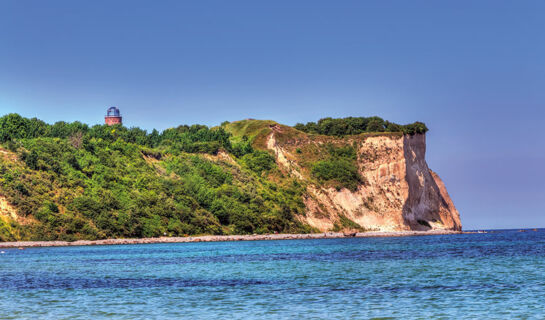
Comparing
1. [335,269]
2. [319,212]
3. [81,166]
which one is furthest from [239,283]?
[319,212]

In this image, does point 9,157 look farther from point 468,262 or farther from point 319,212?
point 468,262

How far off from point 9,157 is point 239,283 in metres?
75.7

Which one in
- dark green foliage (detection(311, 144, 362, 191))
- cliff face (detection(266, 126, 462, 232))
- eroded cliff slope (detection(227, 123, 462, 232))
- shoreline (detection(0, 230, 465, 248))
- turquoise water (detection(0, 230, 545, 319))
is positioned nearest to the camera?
turquoise water (detection(0, 230, 545, 319))

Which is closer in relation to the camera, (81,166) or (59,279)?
(59,279)

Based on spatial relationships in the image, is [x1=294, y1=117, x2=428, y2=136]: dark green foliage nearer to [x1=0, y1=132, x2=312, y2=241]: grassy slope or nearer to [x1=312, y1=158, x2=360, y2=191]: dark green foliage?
[x1=312, y1=158, x2=360, y2=191]: dark green foliage

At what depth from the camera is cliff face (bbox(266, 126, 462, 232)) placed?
13300 cm

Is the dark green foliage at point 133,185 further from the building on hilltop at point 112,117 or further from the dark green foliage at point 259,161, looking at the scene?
the building on hilltop at point 112,117

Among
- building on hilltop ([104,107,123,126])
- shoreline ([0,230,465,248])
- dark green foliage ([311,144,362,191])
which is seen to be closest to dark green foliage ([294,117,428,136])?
dark green foliage ([311,144,362,191])

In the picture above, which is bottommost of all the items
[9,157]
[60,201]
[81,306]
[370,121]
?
[81,306]

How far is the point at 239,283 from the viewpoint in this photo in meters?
36.4

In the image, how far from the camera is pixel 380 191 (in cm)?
13912

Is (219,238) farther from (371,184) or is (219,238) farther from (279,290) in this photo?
(279,290)

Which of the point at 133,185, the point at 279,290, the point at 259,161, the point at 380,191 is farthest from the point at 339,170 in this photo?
the point at 279,290

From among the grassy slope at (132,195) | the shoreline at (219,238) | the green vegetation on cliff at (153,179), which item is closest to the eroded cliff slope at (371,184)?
the green vegetation on cliff at (153,179)
